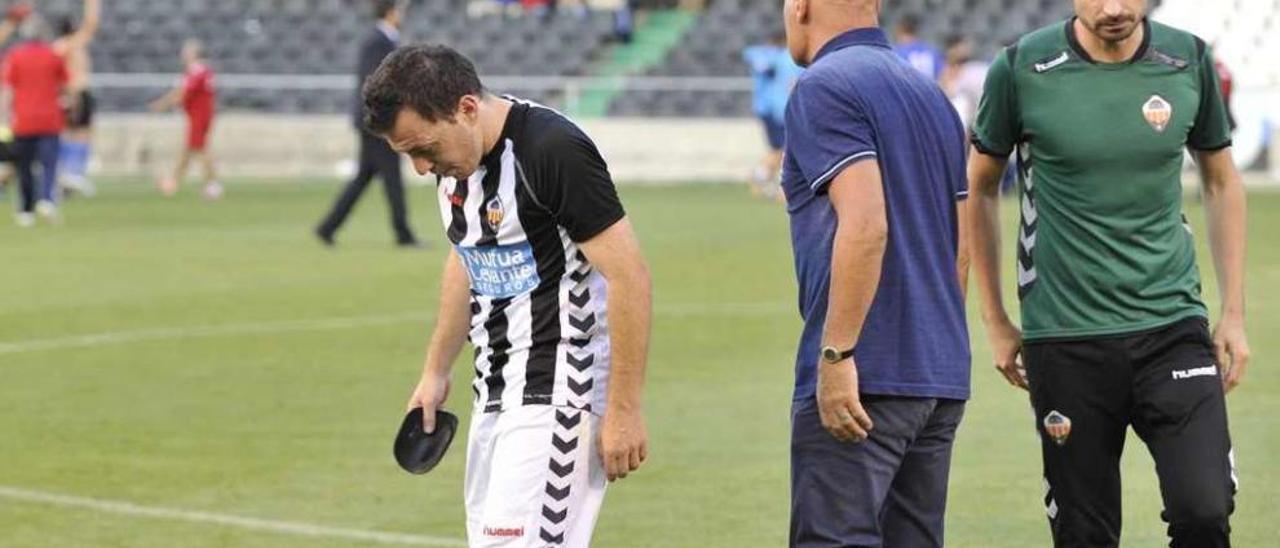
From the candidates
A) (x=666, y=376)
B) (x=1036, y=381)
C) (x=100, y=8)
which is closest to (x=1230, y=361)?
(x=1036, y=381)

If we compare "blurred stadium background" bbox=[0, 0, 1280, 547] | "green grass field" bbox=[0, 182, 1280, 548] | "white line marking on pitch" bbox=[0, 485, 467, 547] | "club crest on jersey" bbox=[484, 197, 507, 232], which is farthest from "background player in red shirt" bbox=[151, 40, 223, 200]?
"club crest on jersey" bbox=[484, 197, 507, 232]

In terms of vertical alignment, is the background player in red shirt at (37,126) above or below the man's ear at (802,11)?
below

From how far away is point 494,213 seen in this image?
227 inches

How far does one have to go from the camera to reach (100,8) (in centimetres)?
4481

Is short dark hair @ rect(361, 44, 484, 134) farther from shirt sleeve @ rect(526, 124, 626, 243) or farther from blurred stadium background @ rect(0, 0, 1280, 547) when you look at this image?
blurred stadium background @ rect(0, 0, 1280, 547)

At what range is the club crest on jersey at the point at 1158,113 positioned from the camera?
21.1ft

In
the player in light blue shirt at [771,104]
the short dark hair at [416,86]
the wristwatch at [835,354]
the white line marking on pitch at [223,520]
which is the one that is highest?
the short dark hair at [416,86]

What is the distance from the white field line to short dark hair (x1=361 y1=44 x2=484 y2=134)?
30.0 ft

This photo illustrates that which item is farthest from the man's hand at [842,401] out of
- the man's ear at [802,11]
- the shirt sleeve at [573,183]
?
the man's ear at [802,11]

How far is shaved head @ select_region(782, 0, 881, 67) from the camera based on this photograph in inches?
219

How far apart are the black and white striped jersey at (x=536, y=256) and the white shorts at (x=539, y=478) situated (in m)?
0.05

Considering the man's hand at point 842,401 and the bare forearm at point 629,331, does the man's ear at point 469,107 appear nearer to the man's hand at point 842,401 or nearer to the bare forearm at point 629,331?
the bare forearm at point 629,331

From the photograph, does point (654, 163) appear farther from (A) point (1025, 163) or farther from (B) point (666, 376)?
(A) point (1025, 163)

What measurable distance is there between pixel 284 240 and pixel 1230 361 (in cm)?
1742
